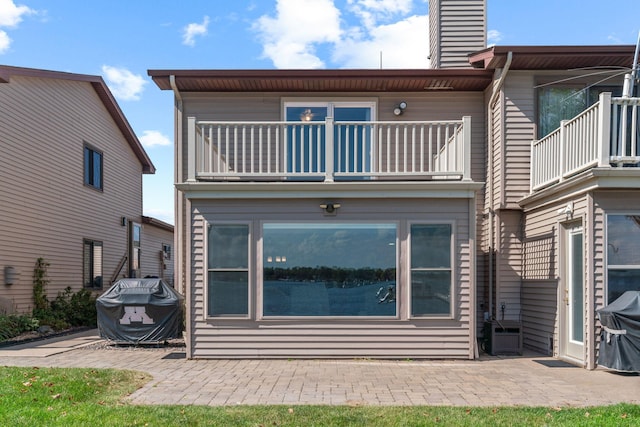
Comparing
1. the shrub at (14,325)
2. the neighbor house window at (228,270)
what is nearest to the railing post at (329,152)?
the neighbor house window at (228,270)

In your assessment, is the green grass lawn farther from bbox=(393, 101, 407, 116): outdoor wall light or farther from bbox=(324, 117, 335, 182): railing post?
bbox=(393, 101, 407, 116): outdoor wall light

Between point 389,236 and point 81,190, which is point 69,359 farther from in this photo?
point 81,190

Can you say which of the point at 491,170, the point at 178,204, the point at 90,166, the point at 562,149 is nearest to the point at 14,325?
the point at 178,204

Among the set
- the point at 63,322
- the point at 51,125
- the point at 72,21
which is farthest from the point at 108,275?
the point at 72,21

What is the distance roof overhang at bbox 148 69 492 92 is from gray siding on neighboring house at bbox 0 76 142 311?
466 cm

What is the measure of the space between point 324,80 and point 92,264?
1023 cm

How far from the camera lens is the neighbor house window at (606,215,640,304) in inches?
301

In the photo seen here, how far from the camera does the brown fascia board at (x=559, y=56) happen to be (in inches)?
361

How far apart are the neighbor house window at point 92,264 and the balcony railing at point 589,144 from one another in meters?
12.5

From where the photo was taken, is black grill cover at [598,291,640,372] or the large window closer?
black grill cover at [598,291,640,372]

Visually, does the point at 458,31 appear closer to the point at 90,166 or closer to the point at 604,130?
the point at 604,130

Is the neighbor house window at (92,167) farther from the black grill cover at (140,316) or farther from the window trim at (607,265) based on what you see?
the window trim at (607,265)

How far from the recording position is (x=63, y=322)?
1280 cm

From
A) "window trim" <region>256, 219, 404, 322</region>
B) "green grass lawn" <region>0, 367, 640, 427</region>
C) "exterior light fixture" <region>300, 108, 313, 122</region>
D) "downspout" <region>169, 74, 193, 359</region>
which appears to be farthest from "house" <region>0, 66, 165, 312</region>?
"green grass lawn" <region>0, 367, 640, 427</region>
